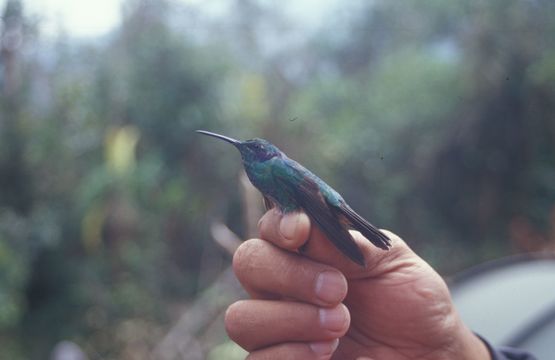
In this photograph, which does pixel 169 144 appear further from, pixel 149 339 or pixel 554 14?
pixel 554 14

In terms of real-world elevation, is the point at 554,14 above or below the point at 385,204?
above

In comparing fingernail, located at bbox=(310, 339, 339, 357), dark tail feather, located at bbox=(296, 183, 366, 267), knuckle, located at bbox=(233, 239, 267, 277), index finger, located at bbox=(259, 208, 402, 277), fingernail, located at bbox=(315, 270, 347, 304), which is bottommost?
fingernail, located at bbox=(310, 339, 339, 357)

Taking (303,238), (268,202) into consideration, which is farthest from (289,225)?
(268,202)

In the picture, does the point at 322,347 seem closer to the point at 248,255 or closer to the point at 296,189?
the point at 248,255

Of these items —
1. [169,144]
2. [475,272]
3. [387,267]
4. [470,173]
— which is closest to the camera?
[387,267]

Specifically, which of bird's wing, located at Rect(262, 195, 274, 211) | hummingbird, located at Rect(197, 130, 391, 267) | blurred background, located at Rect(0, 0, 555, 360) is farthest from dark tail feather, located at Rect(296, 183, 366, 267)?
blurred background, located at Rect(0, 0, 555, 360)

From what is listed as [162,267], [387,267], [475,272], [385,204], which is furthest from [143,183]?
[387,267]

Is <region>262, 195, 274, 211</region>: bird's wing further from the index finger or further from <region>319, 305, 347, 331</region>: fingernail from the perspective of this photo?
<region>319, 305, 347, 331</region>: fingernail
